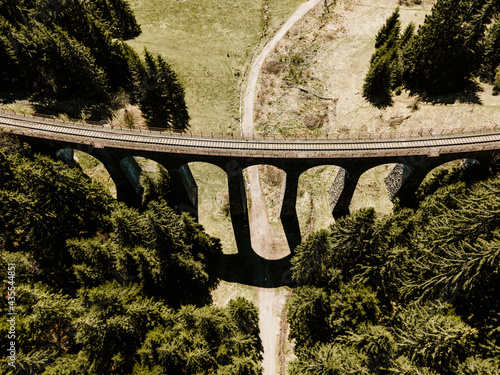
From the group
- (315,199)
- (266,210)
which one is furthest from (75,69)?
(315,199)

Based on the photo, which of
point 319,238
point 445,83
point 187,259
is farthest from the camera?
point 445,83

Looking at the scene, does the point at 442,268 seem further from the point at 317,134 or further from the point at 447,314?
the point at 317,134

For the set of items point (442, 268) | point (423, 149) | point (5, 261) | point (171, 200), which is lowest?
point (442, 268)

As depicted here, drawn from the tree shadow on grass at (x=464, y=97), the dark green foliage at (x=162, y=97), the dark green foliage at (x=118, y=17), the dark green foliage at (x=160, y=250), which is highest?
the dark green foliage at (x=118, y=17)

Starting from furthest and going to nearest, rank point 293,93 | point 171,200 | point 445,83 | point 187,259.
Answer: point 293,93 < point 445,83 < point 171,200 < point 187,259

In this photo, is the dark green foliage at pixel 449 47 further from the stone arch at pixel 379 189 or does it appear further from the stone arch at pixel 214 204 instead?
the stone arch at pixel 214 204

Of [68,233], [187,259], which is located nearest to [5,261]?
[68,233]

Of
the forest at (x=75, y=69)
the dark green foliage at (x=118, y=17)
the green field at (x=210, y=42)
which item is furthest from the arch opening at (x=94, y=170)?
the dark green foliage at (x=118, y=17)
